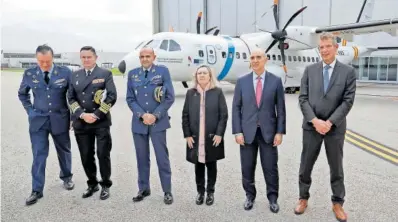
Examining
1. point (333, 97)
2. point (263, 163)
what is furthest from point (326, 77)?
point (263, 163)

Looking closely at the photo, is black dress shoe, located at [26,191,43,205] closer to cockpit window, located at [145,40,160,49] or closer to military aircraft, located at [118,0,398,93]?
military aircraft, located at [118,0,398,93]

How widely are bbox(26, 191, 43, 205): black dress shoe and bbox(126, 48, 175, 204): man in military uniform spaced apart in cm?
114

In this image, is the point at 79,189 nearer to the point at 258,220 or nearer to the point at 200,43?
the point at 258,220

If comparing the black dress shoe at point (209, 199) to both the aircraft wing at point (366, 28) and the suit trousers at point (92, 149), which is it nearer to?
the suit trousers at point (92, 149)

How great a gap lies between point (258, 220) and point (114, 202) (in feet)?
5.23

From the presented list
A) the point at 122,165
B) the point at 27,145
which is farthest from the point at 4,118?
the point at 122,165

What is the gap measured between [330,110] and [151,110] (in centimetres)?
194

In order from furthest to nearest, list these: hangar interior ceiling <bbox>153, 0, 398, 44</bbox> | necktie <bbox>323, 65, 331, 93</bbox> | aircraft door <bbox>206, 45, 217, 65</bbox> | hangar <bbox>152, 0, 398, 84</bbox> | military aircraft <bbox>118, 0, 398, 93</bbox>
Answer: hangar interior ceiling <bbox>153, 0, 398, 44</bbox> < hangar <bbox>152, 0, 398, 84</bbox> < aircraft door <bbox>206, 45, 217, 65</bbox> < military aircraft <bbox>118, 0, 398, 93</bbox> < necktie <bbox>323, 65, 331, 93</bbox>

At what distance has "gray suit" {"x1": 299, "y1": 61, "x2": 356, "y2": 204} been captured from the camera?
325cm

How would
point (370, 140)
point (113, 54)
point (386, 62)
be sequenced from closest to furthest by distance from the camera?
point (370, 140) < point (386, 62) < point (113, 54)

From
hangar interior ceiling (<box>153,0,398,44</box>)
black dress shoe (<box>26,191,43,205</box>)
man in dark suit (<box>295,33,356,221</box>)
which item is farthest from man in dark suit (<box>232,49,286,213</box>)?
hangar interior ceiling (<box>153,0,398,44</box>)

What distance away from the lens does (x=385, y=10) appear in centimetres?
2369

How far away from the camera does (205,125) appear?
366 centimetres

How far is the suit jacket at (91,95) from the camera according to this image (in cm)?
380
